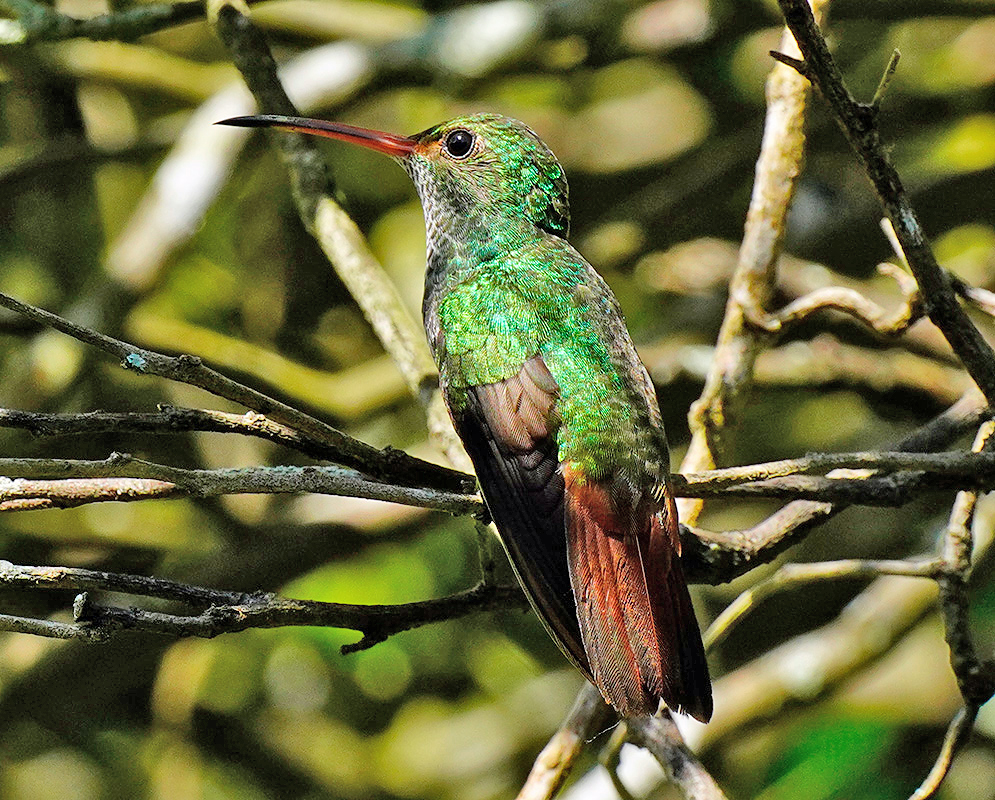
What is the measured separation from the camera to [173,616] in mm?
1657

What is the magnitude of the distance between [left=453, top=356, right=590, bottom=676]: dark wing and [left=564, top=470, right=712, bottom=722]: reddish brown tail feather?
0.10 feet

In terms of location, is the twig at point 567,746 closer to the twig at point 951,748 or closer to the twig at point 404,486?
the twig at point 404,486

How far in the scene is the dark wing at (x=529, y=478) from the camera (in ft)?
7.02

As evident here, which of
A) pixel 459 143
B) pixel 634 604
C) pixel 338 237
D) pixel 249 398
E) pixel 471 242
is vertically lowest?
pixel 634 604

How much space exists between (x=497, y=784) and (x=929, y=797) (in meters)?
2.11

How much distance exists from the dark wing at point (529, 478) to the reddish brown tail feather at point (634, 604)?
30 millimetres

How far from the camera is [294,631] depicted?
4273 mm

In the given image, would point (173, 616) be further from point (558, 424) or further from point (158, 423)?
point (558, 424)

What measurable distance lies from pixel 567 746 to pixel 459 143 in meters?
1.62

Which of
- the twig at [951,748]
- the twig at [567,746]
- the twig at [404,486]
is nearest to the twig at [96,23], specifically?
the twig at [404,486]

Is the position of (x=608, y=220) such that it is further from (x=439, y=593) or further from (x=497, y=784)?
(x=497, y=784)

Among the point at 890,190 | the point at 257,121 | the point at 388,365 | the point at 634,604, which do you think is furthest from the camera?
the point at 388,365

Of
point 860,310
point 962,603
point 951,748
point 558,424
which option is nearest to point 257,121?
point 558,424

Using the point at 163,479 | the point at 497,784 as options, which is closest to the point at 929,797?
the point at 163,479
